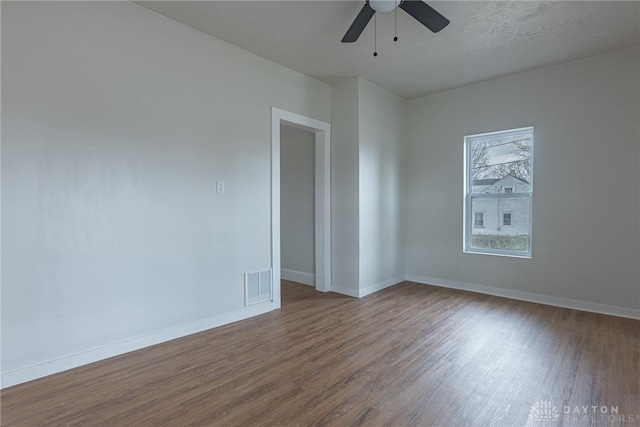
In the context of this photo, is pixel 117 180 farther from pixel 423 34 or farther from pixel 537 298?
pixel 537 298

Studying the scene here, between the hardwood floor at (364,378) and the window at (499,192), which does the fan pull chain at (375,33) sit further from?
the hardwood floor at (364,378)

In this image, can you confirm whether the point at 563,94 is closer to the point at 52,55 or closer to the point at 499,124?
the point at 499,124

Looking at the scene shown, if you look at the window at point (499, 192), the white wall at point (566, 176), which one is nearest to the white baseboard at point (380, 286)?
the white wall at point (566, 176)

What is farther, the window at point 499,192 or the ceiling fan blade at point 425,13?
the window at point 499,192

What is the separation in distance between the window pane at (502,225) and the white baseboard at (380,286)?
1.14 metres

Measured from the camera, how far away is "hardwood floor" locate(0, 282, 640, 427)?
1854 millimetres

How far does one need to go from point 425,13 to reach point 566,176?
2.71 meters

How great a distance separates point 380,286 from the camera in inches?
182

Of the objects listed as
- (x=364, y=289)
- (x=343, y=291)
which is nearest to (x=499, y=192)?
(x=364, y=289)

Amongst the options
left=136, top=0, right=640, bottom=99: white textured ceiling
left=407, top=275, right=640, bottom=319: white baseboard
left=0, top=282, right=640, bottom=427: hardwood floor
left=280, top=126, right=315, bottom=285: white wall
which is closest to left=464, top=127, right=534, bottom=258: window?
left=407, top=275, right=640, bottom=319: white baseboard

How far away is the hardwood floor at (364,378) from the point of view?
1854 mm

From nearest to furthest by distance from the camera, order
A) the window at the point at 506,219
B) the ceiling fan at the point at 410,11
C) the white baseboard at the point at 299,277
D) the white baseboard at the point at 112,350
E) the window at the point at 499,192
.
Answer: the white baseboard at the point at 112,350, the ceiling fan at the point at 410,11, the window at the point at 499,192, the window at the point at 506,219, the white baseboard at the point at 299,277

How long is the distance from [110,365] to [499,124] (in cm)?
487

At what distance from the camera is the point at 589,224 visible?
3.63m
